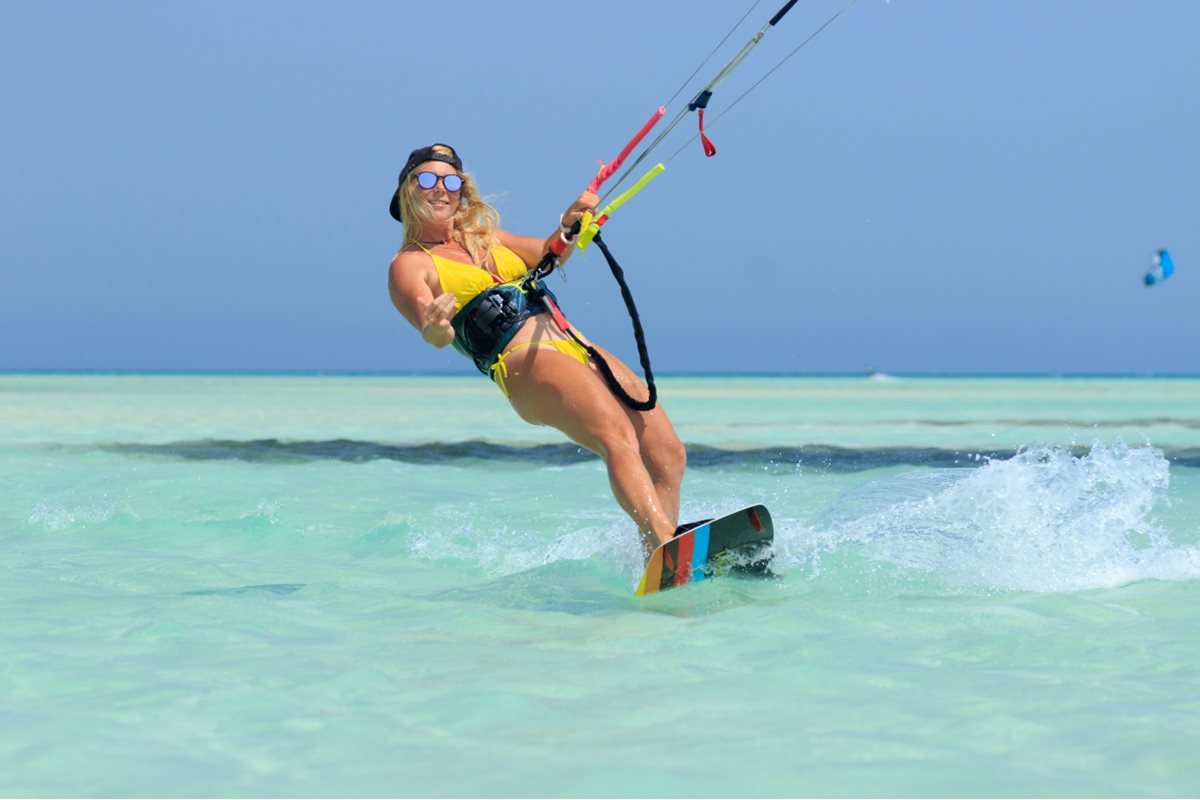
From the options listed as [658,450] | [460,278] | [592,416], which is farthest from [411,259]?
[658,450]

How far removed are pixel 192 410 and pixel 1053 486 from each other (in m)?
23.0

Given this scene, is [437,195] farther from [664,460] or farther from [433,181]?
[664,460]

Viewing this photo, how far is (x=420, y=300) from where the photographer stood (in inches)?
206

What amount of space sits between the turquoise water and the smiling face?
5.46ft

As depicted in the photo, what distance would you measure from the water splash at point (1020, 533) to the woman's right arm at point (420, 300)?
2.02m

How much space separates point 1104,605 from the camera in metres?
5.01

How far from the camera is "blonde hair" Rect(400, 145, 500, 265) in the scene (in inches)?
225

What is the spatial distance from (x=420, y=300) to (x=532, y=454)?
942cm

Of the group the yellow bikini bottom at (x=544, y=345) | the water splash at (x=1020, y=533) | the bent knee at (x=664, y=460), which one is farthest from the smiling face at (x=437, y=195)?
the water splash at (x=1020, y=533)

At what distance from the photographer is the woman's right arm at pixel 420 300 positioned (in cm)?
501

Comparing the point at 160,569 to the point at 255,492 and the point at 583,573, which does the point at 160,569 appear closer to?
the point at 583,573

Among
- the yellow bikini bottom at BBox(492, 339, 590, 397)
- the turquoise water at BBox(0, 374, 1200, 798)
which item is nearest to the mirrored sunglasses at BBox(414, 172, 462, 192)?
the yellow bikini bottom at BBox(492, 339, 590, 397)

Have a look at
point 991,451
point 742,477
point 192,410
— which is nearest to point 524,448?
point 742,477

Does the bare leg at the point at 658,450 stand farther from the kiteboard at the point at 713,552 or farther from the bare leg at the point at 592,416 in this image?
the kiteboard at the point at 713,552
